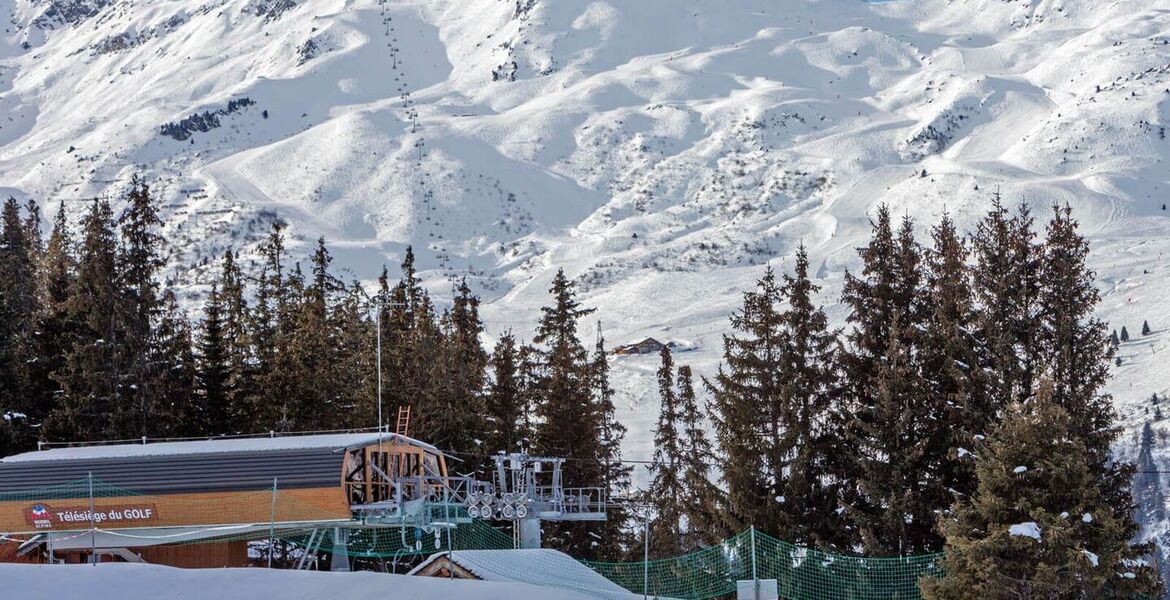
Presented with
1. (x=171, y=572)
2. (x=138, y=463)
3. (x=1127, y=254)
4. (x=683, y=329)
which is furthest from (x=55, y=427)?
(x=1127, y=254)

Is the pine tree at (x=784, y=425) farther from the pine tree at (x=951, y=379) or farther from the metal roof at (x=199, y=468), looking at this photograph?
the metal roof at (x=199, y=468)

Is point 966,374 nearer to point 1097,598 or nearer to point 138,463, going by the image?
point 1097,598

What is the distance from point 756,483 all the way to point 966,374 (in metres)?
7.07

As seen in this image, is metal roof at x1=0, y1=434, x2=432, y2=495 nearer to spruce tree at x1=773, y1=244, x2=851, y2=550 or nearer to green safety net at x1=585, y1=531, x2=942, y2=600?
green safety net at x1=585, y1=531, x2=942, y2=600

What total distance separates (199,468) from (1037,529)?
2128 centimetres

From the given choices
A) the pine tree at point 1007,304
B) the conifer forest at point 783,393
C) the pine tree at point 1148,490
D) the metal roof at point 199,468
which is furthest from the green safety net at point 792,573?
the pine tree at point 1148,490

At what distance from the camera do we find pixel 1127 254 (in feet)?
590

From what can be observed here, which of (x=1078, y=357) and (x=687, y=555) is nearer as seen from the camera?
(x=687, y=555)

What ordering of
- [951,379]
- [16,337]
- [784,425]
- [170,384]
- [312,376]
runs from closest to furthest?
[951,379] → [784,425] → [16,337] → [170,384] → [312,376]

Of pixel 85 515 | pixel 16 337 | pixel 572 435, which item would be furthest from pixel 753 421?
pixel 16 337

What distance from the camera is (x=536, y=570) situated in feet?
103

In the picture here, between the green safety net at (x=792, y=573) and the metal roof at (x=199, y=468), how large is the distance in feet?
25.0

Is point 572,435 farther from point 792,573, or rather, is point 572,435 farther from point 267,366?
point 792,573

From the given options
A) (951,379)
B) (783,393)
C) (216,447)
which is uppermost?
(951,379)
